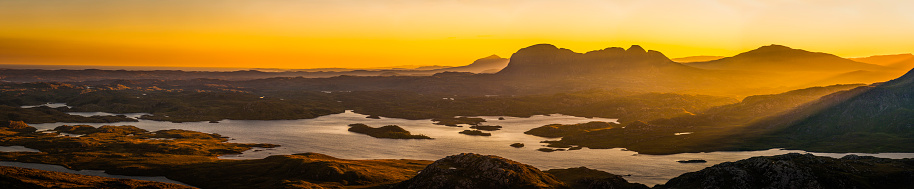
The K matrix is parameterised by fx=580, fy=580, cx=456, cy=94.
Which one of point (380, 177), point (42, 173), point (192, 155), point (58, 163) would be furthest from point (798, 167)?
point (58, 163)

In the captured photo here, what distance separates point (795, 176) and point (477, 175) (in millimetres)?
54887

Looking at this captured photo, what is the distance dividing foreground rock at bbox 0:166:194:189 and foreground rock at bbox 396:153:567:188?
2444 inches

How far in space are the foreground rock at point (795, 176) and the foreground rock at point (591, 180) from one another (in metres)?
12.7

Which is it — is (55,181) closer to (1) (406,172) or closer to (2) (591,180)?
(1) (406,172)

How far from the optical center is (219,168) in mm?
163250

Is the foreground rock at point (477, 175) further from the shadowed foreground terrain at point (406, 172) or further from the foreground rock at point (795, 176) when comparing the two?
the foreground rock at point (795, 176)

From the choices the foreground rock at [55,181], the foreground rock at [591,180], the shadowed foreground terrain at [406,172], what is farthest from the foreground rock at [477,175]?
the foreground rock at [55,181]

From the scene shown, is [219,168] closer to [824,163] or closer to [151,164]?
[151,164]

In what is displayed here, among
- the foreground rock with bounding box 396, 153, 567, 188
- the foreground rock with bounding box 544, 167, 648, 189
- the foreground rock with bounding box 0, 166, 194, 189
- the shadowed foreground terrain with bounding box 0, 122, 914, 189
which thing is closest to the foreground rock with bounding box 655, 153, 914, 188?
the shadowed foreground terrain with bounding box 0, 122, 914, 189

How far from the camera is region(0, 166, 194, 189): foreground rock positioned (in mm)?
118500

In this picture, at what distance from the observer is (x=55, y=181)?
422 ft

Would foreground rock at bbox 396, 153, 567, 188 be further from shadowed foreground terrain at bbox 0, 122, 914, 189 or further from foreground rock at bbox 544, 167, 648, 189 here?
foreground rock at bbox 544, 167, 648, 189

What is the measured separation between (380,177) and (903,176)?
10804 cm

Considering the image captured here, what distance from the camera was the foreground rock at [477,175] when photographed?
110 m
